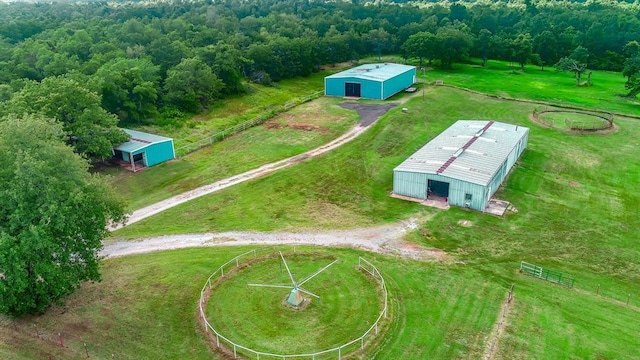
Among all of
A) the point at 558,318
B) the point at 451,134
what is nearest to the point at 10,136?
the point at 558,318

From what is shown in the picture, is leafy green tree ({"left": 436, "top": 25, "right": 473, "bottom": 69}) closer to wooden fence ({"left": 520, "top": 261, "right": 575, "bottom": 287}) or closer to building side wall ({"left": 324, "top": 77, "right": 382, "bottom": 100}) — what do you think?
building side wall ({"left": 324, "top": 77, "right": 382, "bottom": 100})

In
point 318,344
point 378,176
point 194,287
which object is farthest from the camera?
point 378,176

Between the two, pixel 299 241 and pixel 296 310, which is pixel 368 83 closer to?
pixel 299 241

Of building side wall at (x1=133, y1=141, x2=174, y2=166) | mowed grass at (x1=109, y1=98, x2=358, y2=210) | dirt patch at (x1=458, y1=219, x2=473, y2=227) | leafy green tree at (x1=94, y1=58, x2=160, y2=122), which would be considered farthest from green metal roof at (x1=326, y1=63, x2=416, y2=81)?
dirt patch at (x1=458, y1=219, x2=473, y2=227)

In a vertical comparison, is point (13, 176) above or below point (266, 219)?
above

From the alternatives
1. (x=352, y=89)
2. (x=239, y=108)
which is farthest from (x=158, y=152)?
(x=352, y=89)

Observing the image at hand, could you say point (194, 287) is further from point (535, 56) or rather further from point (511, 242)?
point (535, 56)
